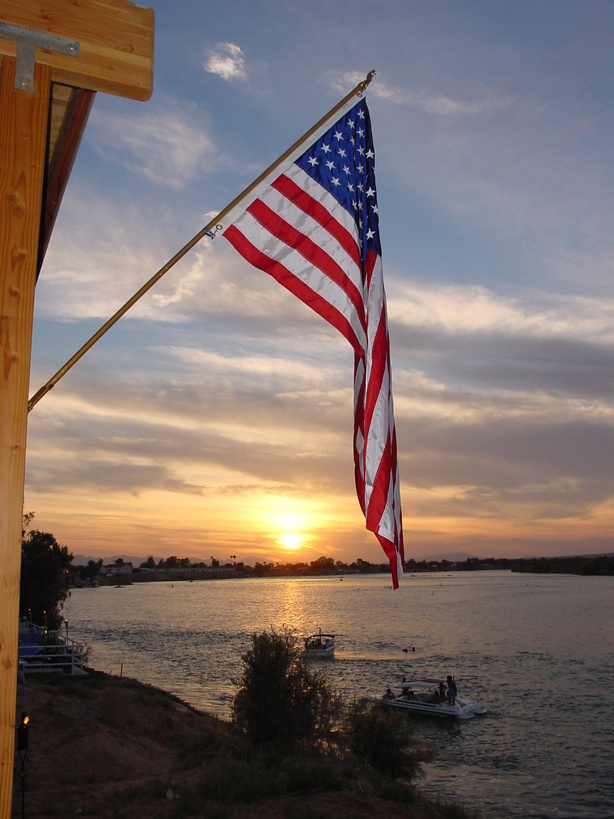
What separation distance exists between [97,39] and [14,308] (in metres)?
1.39

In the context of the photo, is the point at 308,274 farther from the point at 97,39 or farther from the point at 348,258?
the point at 97,39

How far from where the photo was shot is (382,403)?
6605 mm

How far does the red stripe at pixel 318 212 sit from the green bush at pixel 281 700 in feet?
60.7

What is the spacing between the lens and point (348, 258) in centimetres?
704

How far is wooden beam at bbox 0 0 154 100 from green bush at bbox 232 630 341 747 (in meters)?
21.7

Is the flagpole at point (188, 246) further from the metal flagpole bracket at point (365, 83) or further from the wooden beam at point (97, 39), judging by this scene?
the wooden beam at point (97, 39)

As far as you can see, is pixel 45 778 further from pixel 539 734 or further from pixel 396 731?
pixel 539 734

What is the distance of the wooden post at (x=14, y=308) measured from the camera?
2656 millimetres

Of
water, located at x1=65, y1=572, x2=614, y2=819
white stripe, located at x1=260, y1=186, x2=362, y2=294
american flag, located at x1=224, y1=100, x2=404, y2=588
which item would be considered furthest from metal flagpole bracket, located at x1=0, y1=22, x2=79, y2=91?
water, located at x1=65, y1=572, x2=614, y2=819

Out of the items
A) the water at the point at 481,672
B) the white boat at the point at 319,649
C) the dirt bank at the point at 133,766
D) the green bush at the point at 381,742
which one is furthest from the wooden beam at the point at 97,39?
the white boat at the point at 319,649

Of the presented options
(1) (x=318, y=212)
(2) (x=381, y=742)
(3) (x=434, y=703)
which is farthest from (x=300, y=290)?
(3) (x=434, y=703)

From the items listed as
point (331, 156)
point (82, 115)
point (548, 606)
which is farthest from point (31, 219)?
point (548, 606)

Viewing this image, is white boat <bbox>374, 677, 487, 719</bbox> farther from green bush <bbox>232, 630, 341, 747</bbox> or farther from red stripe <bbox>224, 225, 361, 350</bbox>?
red stripe <bbox>224, 225, 361, 350</bbox>

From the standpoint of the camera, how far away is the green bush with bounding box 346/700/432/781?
2280 centimetres
